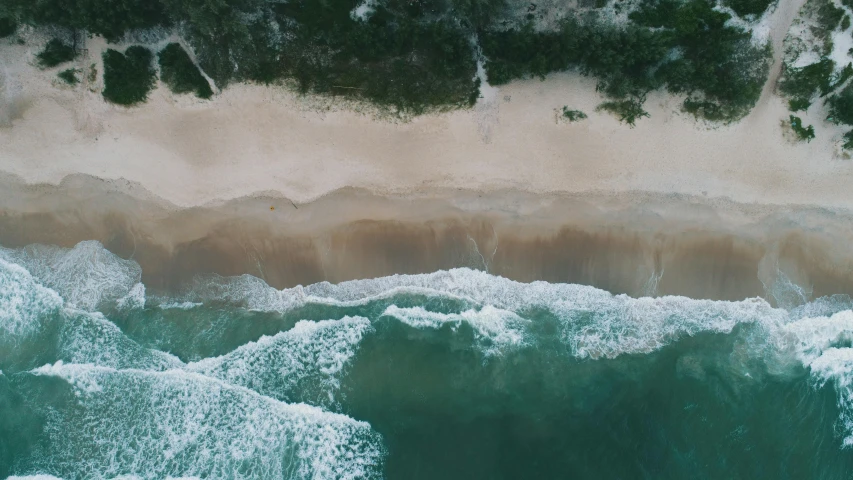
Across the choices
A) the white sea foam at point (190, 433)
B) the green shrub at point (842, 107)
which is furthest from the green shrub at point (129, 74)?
the green shrub at point (842, 107)

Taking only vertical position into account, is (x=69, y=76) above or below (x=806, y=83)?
below

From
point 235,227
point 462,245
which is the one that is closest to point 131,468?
point 235,227

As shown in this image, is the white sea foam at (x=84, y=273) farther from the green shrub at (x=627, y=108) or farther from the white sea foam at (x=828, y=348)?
the white sea foam at (x=828, y=348)

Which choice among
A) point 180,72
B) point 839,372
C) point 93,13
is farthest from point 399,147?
point 839,372

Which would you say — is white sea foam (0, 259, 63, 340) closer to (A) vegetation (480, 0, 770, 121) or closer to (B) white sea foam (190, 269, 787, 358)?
(B) white sea foam (190, 269, 787, 358)

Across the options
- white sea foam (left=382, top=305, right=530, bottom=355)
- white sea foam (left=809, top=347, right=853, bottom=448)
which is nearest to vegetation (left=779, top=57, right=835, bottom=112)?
white sea foam (left=809, top=347, right=853, bottom=448)

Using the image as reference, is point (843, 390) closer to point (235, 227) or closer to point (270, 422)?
point (270, 422)

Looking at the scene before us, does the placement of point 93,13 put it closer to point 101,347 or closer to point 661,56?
point 101,347
